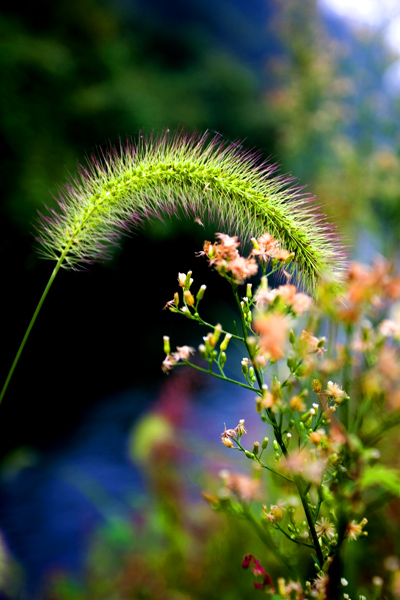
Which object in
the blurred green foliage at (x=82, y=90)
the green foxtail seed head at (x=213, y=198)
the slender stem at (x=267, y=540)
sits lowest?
the slender stem at (x=267, y=540)

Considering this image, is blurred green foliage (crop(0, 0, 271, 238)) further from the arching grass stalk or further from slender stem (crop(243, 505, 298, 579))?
slender stem (crop(243, 505, 298, 579))

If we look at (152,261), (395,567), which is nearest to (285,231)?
(395,567)

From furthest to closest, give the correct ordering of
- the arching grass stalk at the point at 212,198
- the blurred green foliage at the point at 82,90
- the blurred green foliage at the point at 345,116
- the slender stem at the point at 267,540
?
the blurred green foliage at the point at 82,90 < the blurred green foliage at the point at 345,116 < the arching grass stalk at the point at 212,198 < the slender stem at the point at 267,540

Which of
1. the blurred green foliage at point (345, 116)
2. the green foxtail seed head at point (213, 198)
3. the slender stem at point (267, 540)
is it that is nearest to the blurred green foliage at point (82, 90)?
the blurred green foliage at point (345, 116)

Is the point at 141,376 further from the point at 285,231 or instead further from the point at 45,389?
the point at 285,231

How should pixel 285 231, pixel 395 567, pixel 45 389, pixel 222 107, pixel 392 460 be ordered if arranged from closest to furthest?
pixel 395 567
pixel 285 231
pixel 392 460
pixel 45 389
pixel 222 107

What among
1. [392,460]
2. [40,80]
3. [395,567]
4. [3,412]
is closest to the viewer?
[395,567]

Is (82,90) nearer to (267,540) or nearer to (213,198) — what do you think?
(213,198)

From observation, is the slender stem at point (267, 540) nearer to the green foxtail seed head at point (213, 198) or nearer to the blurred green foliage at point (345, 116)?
the green foxtail seed head at point (213, 198)

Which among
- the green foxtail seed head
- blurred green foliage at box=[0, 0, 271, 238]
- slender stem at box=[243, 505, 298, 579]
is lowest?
slender stem at box=[243, 505, 298, 579]

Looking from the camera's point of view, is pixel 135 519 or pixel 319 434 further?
pixel 135 519

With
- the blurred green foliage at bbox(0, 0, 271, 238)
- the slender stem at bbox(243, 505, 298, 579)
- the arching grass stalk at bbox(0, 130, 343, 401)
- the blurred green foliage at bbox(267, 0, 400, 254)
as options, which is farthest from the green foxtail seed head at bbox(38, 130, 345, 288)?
the blurred green foliage at bbox(0, 0, 271, 238)
